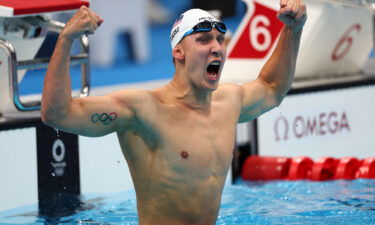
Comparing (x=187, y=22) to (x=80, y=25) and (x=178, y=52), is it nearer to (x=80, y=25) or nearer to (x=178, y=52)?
(x=178, y=52)

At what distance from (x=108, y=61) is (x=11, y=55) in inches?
227

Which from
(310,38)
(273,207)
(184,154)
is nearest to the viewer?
(184,154)

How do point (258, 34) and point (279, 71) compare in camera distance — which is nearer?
point (279, 71)

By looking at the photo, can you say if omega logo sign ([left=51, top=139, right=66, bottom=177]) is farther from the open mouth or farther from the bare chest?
the open mouth

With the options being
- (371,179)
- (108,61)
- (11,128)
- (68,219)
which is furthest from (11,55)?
(108,61)

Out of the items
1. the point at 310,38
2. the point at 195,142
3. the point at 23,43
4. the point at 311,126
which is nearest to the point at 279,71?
the point at 195,142

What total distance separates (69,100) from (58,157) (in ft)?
6.96

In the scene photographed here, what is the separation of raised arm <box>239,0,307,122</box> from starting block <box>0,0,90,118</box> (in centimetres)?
146

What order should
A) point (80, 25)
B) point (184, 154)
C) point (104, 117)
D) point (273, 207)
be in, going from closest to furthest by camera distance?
1. point (80, 25)
2. point (104, 117)
3. point (184, 154)
4. point (273, 207)

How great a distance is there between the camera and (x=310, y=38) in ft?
20.8

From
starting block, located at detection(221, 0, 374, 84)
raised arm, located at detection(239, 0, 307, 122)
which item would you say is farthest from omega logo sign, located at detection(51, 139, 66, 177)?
starting block, located at detection(221, 0, 374, 84)

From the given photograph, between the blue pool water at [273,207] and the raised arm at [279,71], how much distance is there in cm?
92

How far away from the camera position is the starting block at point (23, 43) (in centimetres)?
474

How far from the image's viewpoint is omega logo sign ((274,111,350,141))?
19.9ft
